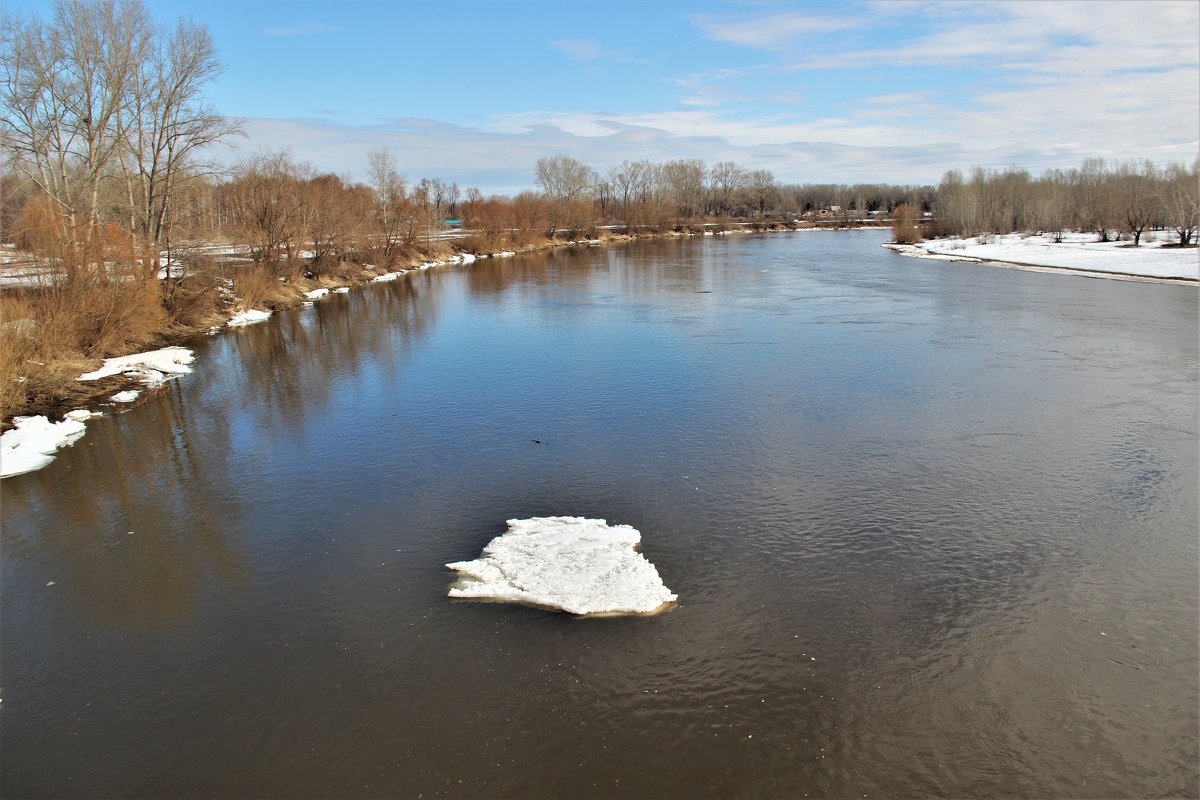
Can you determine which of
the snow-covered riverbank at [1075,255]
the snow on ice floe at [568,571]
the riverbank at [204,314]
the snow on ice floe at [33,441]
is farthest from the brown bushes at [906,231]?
the snow on ice floe at [33,441]

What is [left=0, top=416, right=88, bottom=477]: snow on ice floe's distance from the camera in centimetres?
1148

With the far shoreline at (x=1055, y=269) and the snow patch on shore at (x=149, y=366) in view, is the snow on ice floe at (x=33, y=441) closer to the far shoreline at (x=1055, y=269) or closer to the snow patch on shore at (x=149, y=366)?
the snow patch on shore at (x=149, y=366)

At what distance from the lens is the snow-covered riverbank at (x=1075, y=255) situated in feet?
116

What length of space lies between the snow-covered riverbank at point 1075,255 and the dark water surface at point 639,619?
24.0m

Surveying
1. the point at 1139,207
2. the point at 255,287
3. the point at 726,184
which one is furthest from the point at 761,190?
the point at 255,287

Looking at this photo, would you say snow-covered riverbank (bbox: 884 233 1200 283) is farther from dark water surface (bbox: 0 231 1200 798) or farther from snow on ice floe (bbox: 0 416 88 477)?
snow on ice floe (bbox: 0 416 88 477)

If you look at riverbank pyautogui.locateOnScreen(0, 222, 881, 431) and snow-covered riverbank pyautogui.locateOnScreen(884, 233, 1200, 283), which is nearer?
riverbank pyautogui.locateOnScreen(0, 222, 881, 431)

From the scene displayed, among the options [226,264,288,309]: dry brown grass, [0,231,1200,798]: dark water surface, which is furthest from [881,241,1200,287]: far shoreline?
[226,264,288,309]: dry brown grass

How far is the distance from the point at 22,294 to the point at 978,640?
19.2 m

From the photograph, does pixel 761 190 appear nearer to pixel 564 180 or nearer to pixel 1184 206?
pixel 564 180

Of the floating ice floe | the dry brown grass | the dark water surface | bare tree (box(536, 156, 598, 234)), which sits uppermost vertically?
bare tree (box(536, 156, 598, 234))

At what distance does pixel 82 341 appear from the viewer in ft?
57.7

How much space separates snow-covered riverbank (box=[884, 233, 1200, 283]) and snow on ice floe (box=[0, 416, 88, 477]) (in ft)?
132

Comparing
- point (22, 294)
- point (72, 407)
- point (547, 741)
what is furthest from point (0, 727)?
point (22, 294)
